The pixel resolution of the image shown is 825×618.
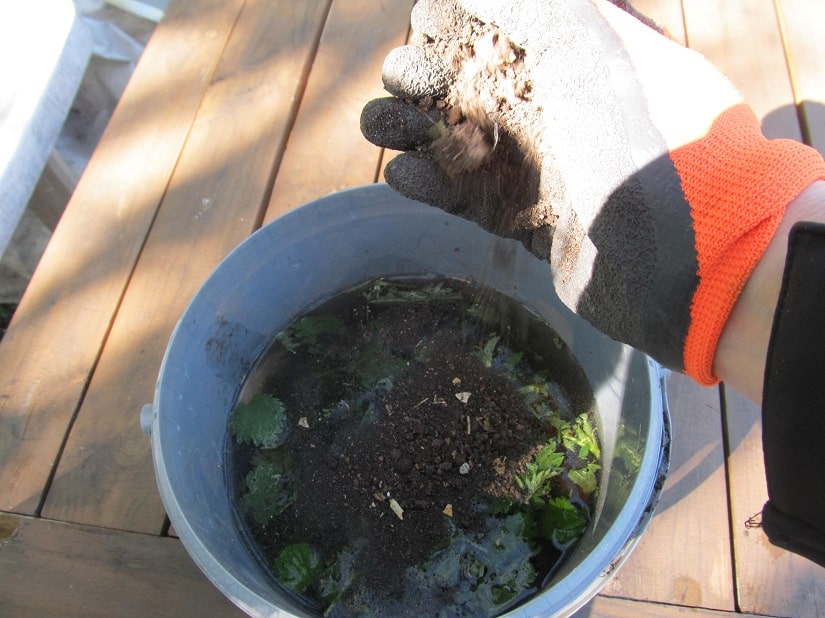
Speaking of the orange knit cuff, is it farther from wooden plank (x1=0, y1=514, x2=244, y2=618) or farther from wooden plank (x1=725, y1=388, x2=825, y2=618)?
wooden plank (x1=0, y1=514, x2=244, y2=618)

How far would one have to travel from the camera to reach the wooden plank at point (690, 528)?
34.6 inches

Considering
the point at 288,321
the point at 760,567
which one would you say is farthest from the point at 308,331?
the point at 760,567

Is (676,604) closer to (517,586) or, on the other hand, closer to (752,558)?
(752,558)

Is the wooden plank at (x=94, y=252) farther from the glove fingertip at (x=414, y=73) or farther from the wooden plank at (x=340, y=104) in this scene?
the glove fingertip at (x=414, y=73)

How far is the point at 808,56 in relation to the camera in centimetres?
129

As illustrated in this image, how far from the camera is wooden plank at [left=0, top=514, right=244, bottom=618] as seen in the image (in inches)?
35.2

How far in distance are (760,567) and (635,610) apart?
20cm

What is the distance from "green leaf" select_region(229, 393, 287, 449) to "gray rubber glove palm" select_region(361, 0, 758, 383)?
42 cm

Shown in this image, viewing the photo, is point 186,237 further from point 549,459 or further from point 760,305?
point 760,305

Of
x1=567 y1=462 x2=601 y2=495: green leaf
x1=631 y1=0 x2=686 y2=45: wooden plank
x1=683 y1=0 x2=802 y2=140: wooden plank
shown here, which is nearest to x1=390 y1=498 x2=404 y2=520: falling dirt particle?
x1=567 y1=462 x2=601 y2=495: green leaf

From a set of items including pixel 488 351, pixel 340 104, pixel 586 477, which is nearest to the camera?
pixel 586 477

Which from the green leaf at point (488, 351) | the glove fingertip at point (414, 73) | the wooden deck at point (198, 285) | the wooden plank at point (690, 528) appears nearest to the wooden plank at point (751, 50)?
the wooden deck at point (198, 285)

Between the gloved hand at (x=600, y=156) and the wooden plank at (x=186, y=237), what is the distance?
1.74 feet

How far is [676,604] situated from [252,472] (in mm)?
661
